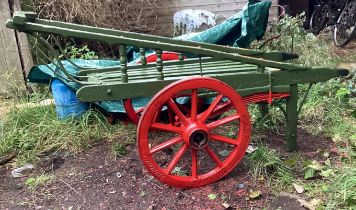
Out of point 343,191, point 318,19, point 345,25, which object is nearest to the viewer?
point 343,191

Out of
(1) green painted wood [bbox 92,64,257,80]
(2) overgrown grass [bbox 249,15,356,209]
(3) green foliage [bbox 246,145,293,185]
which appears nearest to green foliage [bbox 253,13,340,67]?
(2) overgrown grass [bbox 249,15,356,209]

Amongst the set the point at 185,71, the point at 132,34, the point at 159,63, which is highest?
the point at 132,34

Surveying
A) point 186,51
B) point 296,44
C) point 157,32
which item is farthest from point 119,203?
point 157,32

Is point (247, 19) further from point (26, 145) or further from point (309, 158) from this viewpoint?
point (26, 145)

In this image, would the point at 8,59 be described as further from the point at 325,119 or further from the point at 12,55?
the point at 325,119

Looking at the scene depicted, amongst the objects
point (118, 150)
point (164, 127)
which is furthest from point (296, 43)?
point (164, 127)

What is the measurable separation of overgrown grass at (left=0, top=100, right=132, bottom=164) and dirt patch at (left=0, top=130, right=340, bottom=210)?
22cm

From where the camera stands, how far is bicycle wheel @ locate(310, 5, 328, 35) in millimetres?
9349

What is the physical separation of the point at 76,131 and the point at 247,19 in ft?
7.19

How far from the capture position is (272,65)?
2.92 metres

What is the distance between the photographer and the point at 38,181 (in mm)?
3225

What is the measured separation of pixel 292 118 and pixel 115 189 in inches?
61.6

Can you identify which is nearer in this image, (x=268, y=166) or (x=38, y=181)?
(x=268, y=166)

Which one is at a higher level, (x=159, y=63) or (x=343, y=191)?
(x=159, y=63)
